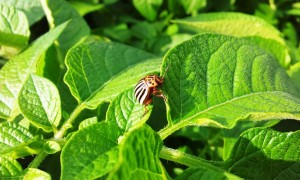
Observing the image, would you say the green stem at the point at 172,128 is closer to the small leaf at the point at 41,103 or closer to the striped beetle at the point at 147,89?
the striped beetle at the point at 147,89

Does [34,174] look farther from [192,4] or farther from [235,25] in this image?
[192,4]

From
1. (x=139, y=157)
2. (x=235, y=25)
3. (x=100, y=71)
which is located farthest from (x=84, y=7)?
(x=139, y=157)

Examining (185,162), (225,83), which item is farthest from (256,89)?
(185,162)

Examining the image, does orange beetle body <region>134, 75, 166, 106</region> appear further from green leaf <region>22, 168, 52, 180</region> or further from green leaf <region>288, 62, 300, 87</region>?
green leaf <region>288, 62, 300, 87</region>

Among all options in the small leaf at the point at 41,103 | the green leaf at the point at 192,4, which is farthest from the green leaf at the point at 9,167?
the green leaf at the point at 192,4

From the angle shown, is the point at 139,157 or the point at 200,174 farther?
the point at 200,174

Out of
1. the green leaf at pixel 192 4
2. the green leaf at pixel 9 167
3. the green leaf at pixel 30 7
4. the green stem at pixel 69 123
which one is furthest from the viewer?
the green leaf at pixel 192 4
